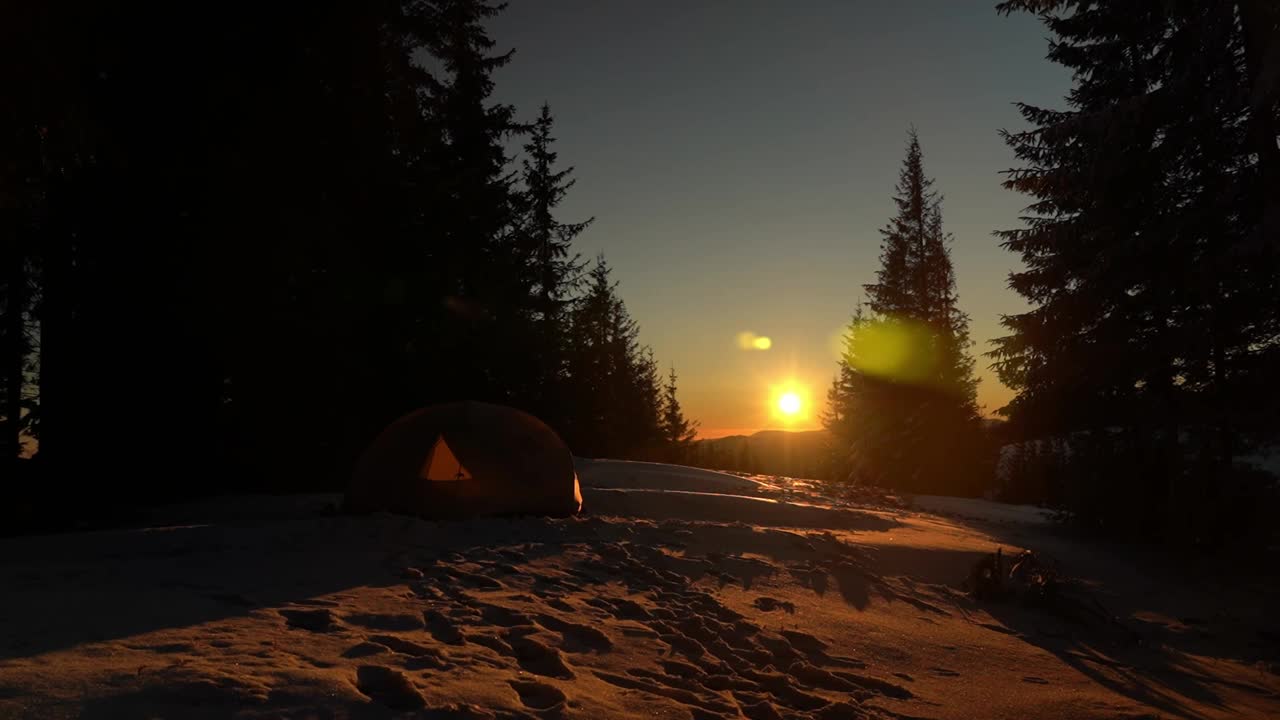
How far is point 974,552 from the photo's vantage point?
8.70 m

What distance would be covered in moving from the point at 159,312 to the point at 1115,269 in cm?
1669

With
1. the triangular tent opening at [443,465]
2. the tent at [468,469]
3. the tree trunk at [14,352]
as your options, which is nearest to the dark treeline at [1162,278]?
the tent at [468,469]

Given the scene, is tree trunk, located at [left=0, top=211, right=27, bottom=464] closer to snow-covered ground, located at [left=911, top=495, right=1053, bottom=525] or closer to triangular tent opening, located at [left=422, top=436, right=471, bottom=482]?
triangular tent opening, located at [left=422, top=436, right=471, bottom=482]

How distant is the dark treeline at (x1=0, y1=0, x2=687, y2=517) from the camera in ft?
33.3

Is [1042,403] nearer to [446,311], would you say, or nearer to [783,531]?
Result: [783,531]

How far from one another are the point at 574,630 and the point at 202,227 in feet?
36.9

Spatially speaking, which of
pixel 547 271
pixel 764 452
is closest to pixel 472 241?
pixel 547 271

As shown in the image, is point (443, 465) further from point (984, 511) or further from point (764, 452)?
point (764, 452)

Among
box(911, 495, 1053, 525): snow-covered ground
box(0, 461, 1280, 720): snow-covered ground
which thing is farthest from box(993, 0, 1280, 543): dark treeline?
box(0, 461, 1280, 720): snow-covered ground

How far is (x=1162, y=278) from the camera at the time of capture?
472 inches

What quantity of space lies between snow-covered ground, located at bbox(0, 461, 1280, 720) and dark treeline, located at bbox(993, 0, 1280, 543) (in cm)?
273

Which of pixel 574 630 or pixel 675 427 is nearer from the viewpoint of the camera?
pixel 574 630

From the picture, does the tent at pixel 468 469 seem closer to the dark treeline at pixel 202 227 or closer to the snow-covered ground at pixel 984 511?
the dark treeline at pixel 202 227

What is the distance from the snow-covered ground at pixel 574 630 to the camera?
3.38m
